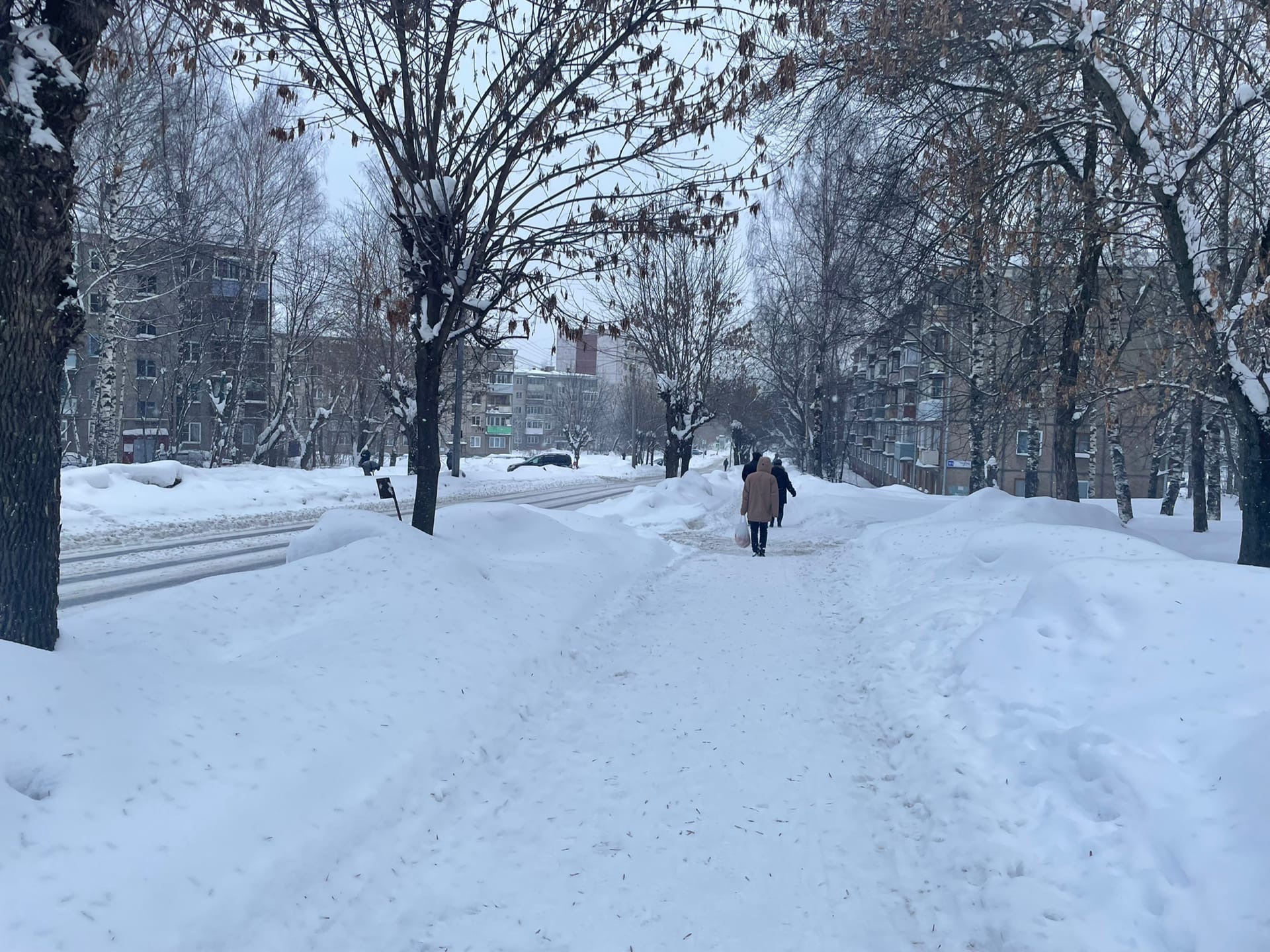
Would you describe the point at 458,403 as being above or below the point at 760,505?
above

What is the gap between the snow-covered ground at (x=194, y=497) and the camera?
54.2 feet

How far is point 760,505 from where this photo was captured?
1464 cm

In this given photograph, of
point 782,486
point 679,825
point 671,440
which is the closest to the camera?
point 679,825

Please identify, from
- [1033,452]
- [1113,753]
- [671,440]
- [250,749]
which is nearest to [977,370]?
[1033,452]

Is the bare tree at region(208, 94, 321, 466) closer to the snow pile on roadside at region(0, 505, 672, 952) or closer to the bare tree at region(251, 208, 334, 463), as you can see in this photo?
the bare tree at region(251, 208, 334, 463)

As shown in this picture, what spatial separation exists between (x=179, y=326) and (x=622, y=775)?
26614 mm

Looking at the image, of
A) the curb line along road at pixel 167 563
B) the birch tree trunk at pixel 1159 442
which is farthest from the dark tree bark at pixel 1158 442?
the curb line along road at pixel 167 563

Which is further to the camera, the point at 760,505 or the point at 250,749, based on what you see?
the point at 760,505

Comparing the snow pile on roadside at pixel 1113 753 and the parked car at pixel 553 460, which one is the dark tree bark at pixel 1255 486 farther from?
the parked car at pixel 553 460

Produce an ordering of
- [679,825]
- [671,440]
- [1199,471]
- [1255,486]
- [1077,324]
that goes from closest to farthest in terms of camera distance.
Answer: [679,825] → [1255,486] → [1077,324] → [1199,471] → [671,440]

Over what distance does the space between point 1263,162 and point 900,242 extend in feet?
18.6

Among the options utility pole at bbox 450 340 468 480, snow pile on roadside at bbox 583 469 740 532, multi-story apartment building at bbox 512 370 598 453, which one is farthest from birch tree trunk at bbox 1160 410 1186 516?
multi-story apartment building at bbox 512 370 598 453

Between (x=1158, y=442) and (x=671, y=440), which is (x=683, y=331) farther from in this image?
(x=1158, y=442)

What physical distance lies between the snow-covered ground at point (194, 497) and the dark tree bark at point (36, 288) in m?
11.3
